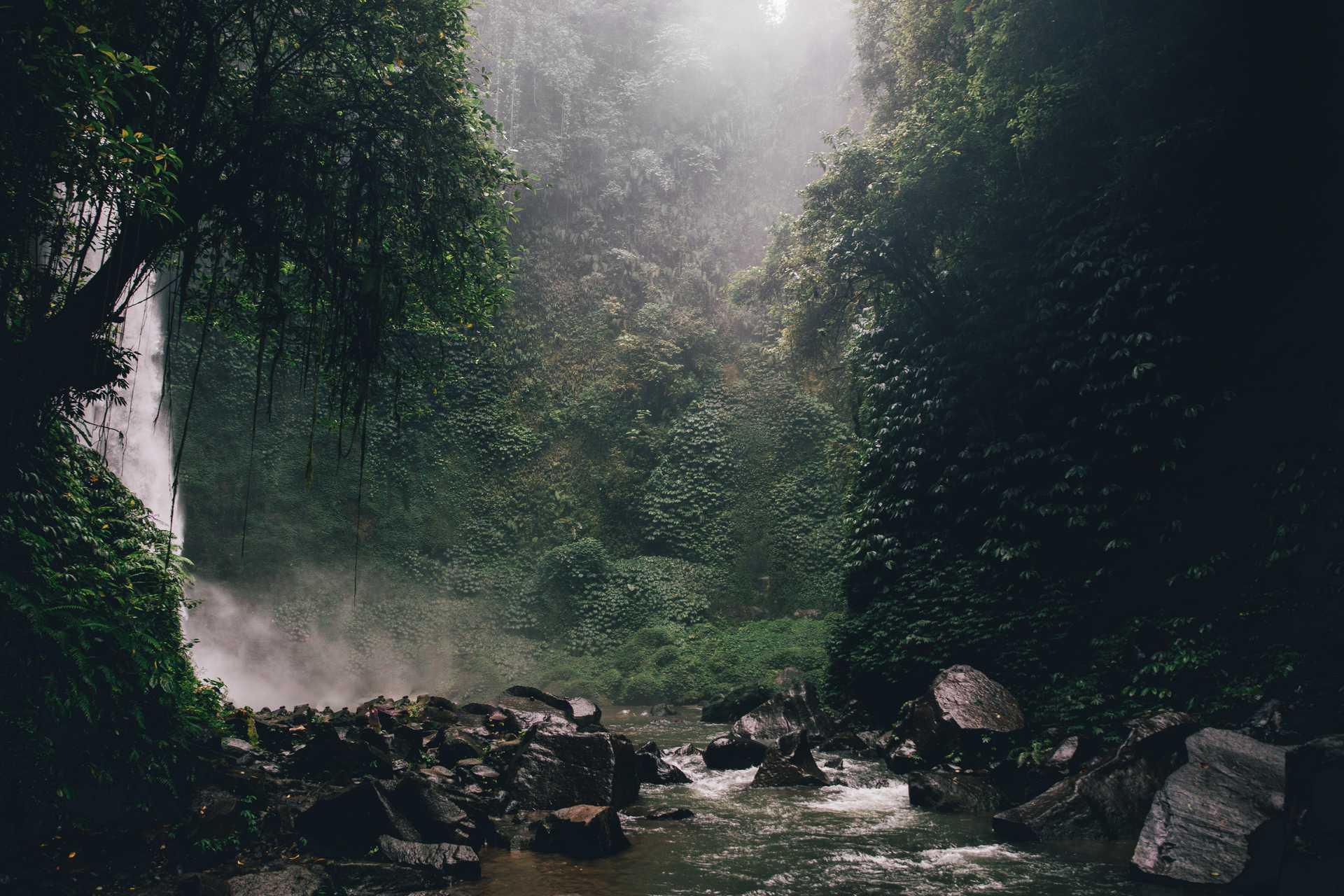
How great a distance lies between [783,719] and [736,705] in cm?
245

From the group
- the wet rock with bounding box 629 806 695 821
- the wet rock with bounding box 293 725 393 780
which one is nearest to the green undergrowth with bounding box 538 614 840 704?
the wet rock with bounding box 629 806 695 821

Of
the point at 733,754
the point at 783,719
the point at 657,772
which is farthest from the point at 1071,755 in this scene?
the point at 783,719

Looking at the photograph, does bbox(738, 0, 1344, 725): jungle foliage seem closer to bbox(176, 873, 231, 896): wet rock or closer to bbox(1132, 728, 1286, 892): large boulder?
bbox(1132, 728, 1286, 892): large boulder

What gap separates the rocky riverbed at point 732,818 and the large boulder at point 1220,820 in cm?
1

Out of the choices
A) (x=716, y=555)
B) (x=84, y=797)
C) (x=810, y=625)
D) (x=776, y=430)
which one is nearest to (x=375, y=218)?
(x=84, y=797)

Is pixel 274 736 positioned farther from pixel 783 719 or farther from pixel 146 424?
pixel 146 424

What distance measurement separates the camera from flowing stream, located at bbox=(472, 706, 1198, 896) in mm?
4426

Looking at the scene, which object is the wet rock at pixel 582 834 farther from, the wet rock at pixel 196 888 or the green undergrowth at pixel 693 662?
the green undergrowth at pixel 693 662

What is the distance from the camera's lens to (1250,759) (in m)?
4.86

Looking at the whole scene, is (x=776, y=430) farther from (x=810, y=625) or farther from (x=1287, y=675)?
(x=1287, y=675)

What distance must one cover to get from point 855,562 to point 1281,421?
5.60 meters

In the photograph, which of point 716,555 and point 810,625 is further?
point 716,555

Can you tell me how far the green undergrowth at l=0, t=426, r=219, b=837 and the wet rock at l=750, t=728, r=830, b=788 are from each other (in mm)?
5242

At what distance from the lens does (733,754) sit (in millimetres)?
8508
